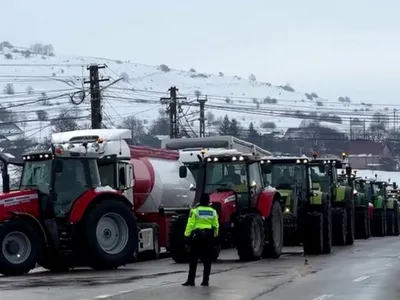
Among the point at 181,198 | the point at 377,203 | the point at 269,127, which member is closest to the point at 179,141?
the point at 181,198

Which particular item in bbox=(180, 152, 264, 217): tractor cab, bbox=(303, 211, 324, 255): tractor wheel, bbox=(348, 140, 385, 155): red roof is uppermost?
bbox=(348, 140, 385, 155): red roof

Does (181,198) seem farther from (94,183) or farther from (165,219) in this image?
(94,183)

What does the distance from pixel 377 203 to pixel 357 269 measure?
2539 centimetres

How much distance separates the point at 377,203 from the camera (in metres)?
46.5

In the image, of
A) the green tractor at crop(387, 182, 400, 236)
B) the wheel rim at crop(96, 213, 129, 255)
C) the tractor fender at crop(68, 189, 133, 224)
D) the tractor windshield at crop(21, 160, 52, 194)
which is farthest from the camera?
the green tractor at crop(387, 182, 400, 236)

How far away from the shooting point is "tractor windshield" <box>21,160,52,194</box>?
72.1ft

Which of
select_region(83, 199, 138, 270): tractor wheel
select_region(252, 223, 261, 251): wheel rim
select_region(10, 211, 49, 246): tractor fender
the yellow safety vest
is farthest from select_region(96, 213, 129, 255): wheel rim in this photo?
the yellow safety vest

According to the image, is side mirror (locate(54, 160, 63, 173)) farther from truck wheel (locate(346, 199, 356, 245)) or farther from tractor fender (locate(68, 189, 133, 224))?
truck wheel (locate(346, 199, 356, 245))

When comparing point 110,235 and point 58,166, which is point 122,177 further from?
point 58,166

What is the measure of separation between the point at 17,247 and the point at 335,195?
48.9 feet

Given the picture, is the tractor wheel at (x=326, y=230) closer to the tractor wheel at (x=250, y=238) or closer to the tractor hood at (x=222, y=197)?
the tractor wheel at (x=250, y=238)

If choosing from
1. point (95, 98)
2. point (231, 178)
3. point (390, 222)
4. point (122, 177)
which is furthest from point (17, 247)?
point (390, 222)

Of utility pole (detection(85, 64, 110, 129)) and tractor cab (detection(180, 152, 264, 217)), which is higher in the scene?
utility pole (detection(85, 64, 110, 129))

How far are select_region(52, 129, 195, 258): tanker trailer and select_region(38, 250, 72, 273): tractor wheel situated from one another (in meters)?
1.90
